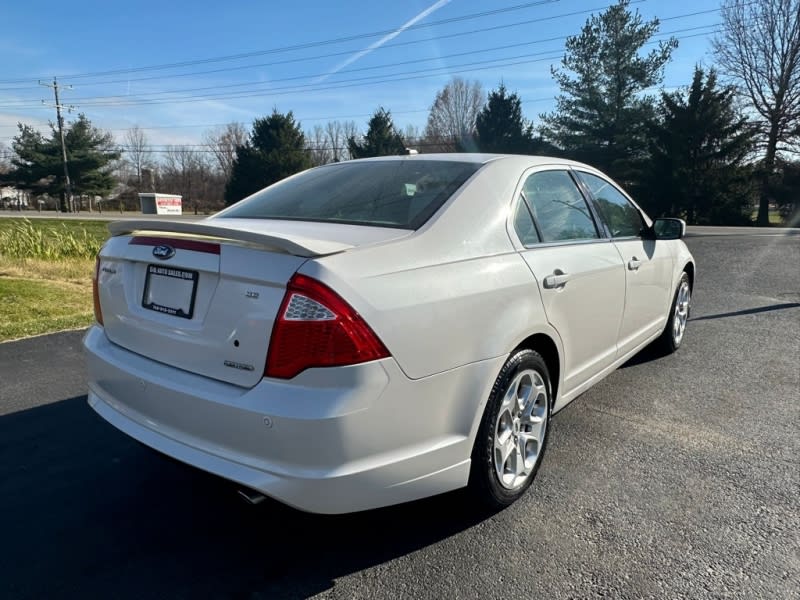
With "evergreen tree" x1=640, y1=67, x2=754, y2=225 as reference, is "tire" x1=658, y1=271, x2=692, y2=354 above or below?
below

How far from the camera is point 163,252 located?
231cm

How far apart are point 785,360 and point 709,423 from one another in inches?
78.1

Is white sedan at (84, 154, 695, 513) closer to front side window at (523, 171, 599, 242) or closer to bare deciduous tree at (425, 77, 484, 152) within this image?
front side window at (523, 171, 599, 242)

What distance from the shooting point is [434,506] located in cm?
271

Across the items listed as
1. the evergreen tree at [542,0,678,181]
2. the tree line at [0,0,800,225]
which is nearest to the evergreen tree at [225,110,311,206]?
the tree line at [0,0,800,225]

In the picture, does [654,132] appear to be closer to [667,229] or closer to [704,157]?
[704,157]

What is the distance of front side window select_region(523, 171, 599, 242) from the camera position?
305 cm

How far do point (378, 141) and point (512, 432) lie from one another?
137 ft

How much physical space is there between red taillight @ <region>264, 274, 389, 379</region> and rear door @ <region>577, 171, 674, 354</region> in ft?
7.79

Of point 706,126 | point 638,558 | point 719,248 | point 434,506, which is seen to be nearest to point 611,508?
point 638,558

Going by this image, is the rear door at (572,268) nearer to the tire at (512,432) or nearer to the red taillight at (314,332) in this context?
the tire at (512,432)

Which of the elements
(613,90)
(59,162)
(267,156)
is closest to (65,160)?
(59,162)

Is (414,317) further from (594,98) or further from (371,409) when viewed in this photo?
(594,98)

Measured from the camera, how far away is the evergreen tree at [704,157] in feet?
105
